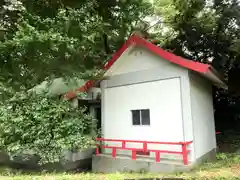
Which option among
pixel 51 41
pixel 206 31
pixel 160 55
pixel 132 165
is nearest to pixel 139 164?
pixel 132 165

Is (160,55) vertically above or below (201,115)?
above

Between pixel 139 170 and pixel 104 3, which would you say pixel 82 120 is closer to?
pixel 139 170

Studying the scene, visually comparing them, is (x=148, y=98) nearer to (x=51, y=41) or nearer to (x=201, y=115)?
(x=201, y=115)

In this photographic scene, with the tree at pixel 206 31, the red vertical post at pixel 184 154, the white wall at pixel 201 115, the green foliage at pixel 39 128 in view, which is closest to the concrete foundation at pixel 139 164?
the red vertical post at pixel 184 154

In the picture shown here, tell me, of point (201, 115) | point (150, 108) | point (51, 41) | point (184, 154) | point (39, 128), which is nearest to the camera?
point (51, 41)

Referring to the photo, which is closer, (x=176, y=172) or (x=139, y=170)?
(x=176, y=172)

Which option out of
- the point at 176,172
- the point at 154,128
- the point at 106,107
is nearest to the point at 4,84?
the point at 106,107

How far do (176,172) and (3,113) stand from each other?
18.4 feet

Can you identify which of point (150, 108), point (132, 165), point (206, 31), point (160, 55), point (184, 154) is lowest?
point (132, 165)

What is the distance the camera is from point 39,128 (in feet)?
23.4

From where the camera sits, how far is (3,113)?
288 inches

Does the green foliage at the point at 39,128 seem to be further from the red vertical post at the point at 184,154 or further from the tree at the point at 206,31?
the tree at the point at 206,31

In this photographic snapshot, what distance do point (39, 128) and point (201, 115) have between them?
5453 mm

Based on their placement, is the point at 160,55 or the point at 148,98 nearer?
the point at 160,55
